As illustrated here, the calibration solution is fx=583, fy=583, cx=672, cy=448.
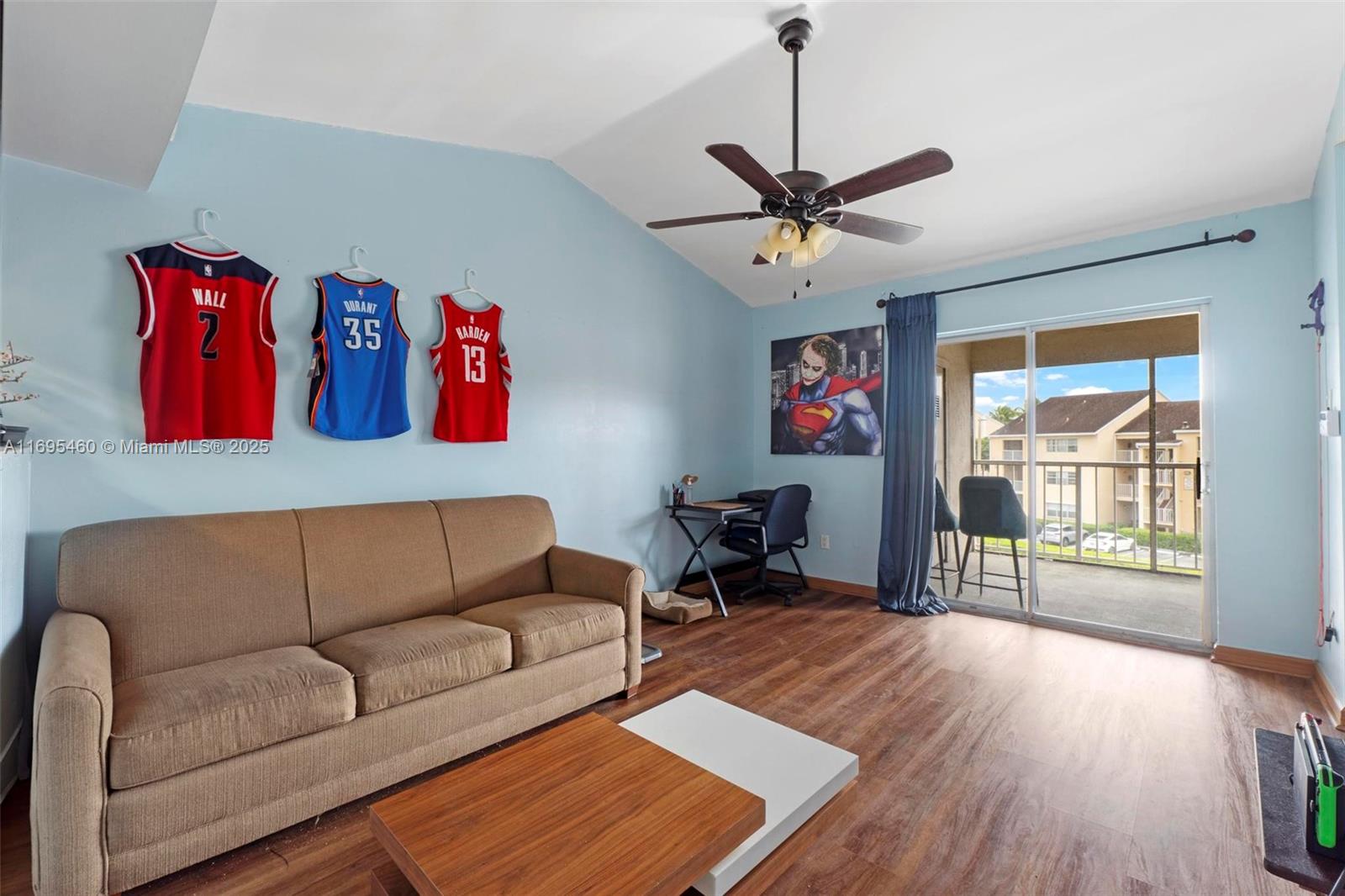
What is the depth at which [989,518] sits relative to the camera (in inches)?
159

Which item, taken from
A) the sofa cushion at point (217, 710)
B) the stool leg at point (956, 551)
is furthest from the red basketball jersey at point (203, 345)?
the stool leg at point (956, 551)

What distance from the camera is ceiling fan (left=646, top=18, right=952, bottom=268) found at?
185 centimetres

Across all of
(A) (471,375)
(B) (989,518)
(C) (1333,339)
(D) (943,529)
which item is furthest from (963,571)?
(A) (471,375)

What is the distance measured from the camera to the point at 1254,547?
3.03 metres

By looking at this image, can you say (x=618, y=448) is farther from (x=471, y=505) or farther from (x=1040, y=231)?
(x=1040, y=231)

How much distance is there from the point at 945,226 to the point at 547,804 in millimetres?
3642

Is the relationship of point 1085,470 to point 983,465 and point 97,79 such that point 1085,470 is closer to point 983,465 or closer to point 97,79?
point 983,465

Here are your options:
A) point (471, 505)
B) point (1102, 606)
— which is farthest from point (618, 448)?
point (1102, 606)

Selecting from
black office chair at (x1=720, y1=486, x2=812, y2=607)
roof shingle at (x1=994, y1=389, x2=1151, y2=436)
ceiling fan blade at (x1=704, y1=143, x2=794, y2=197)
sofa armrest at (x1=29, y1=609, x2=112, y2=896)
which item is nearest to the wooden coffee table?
sofa armrest at (x1=29, y1=609, x2=112, y2=896)

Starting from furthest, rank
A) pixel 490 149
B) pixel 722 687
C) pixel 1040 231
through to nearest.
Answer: pixel 1040 231, pixel 490 149, pixel 722 687

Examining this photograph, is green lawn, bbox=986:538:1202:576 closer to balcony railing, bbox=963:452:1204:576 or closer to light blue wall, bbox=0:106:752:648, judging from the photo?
balcony railing, bbox=963:452:1204:576

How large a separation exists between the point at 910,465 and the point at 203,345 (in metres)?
3.98

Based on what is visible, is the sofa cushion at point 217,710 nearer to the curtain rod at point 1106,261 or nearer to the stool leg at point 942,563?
the stool leg at point 942,563

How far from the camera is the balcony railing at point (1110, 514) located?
3441mm
